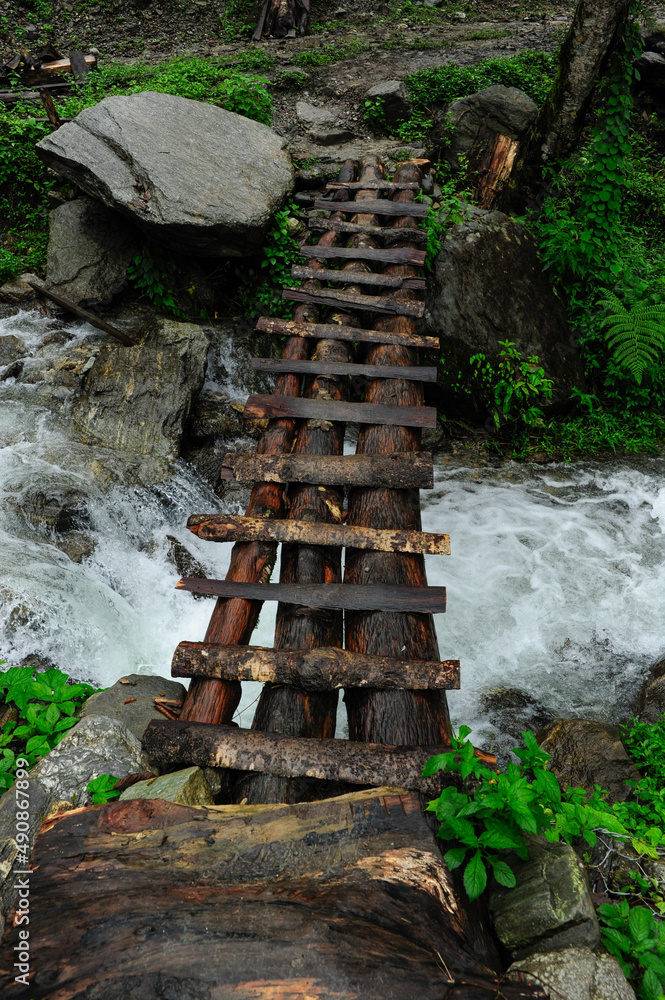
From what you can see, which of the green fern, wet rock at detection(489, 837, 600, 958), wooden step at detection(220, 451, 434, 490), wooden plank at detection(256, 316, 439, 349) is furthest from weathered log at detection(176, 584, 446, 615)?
the green fern

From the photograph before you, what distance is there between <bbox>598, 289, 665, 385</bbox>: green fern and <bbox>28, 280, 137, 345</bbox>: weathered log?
16.1 feet

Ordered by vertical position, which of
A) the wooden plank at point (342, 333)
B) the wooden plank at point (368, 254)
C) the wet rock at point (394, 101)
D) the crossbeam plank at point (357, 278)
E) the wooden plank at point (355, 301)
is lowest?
the wooden plank at point (342, 333)

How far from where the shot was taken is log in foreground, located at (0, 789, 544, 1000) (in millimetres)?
1479

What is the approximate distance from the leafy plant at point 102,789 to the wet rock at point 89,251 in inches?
205

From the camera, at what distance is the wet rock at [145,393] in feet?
17.5

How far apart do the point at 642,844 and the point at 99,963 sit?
1926 mm

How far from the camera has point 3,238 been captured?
6.82 m

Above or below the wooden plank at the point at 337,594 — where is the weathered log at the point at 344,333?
above

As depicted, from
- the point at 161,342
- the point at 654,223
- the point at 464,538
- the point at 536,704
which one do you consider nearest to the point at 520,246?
the point at 654,223

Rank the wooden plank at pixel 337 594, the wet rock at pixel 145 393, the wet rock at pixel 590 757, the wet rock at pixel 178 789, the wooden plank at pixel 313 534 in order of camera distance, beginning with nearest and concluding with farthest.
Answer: the wet rock at pixel 178 789 < the wooden plank at pixel 337 594 < the wet rock at pixel 590 757 < the wooden plank at pixel 313 534 < the wet rock at pixel 145 393

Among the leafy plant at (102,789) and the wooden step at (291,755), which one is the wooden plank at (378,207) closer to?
the wooden step at (291,755)

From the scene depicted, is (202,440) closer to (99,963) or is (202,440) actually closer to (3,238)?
(3,238)

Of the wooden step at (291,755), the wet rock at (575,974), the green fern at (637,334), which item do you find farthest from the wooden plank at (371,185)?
the wet rock at (575,974)

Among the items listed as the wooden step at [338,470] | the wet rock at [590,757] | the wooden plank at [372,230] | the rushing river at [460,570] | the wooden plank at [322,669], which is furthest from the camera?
the wooden plank at [372,230]
